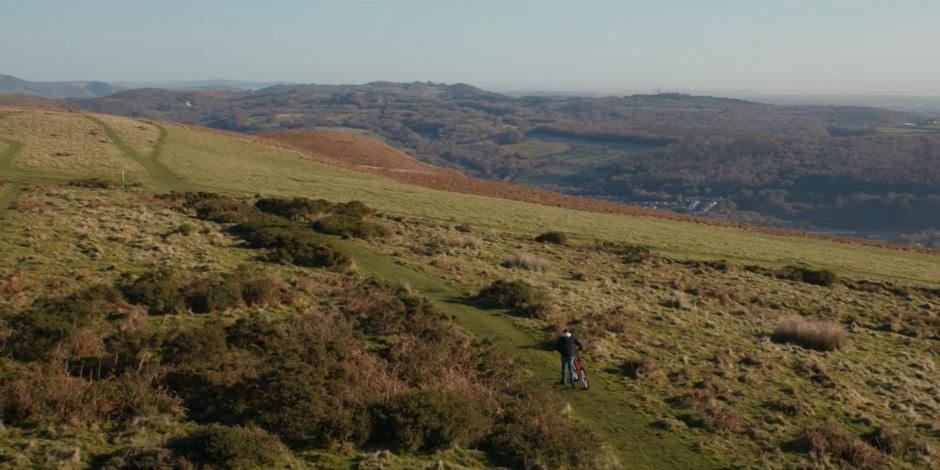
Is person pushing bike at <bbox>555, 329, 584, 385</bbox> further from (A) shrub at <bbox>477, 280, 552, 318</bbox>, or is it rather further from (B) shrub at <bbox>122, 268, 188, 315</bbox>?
(B) shrub at <bbox>122, 268, 188, 315</bbox>

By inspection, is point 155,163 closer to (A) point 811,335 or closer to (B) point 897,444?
(A) point 811,335

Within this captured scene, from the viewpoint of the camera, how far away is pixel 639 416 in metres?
15.2

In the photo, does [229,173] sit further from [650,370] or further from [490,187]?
[650,370]

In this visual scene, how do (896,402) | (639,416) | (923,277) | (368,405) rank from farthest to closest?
(923,277), (896,402), (639,416), (368,405)

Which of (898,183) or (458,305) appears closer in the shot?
(458,305)

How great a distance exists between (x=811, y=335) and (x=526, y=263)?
39.5 ft

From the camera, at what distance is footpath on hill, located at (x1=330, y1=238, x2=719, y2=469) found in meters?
13.4

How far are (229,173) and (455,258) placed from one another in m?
30.3

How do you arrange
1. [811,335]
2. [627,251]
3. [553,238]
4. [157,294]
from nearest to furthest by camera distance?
[157,294] → [811,335] → [627,251] → [553,238]

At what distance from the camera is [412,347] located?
685 inches

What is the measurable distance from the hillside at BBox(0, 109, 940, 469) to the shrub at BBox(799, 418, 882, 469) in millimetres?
57

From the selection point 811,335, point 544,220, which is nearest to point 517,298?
point 811,335

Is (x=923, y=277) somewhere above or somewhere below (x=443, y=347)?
below

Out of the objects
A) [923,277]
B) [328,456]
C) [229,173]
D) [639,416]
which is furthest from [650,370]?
[229,173]
